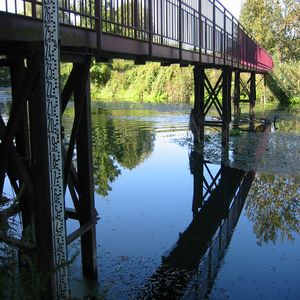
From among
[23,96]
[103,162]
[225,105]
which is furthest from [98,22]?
[225,105]

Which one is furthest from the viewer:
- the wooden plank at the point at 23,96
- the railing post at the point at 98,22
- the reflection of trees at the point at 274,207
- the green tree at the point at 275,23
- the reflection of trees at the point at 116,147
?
the green tree at the point at 275,23

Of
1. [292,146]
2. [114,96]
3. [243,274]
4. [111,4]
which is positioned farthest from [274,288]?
[114,96]

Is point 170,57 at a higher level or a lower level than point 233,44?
lower

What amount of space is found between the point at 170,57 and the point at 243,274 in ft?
14.7

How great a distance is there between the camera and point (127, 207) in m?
10.9

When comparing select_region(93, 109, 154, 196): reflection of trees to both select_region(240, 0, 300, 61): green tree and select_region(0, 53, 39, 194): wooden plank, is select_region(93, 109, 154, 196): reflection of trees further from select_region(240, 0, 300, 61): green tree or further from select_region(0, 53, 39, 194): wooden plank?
select_region(240, 0, 300, 61): green tree

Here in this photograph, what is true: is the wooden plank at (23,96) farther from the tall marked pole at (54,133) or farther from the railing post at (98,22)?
the railing post at (98,22)

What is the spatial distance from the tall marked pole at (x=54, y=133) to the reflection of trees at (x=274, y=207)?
5461 millimetres

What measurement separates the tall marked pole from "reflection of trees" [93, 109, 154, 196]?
25.3 feet

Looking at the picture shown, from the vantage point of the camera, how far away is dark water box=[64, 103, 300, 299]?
A: 693 cm

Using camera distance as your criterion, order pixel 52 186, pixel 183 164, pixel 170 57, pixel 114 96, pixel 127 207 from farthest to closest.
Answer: pixel 114 96 < pixel 183 164 < pixel 127 207 < pixel 170 57 < pixel 52 186

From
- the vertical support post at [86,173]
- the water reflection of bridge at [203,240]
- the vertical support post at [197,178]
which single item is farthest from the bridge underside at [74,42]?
the vertical support post at [197,178]

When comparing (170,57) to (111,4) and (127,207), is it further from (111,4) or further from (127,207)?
(127,207)

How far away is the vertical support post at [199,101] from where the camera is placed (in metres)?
16.5
